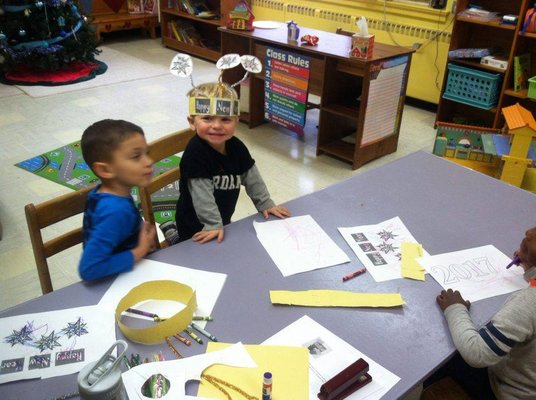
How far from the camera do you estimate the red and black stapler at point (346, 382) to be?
0.95m

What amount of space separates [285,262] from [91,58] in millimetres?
4741

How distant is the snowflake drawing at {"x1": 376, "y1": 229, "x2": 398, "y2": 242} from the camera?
1.48 meters

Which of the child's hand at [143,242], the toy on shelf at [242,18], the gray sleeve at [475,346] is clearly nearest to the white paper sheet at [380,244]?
the gray sleeve at [475,346]

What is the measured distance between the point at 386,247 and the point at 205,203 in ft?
1.90

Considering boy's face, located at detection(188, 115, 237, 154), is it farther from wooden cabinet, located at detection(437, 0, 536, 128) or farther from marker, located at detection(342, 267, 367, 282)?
wooden cabinet, located at detection(437, 0, 536, 128)

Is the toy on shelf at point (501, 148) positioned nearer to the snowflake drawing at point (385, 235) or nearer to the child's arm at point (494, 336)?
the snowflake drawing at point (385, 235)

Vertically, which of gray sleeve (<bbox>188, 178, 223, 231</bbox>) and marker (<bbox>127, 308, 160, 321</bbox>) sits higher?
Answer: gray sleeve (<bbox>188, 178, 223, 231</bbox>)

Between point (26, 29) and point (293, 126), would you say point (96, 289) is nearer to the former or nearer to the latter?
point (293, 126)

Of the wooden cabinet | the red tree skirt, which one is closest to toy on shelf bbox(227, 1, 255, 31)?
the wooden cabinet

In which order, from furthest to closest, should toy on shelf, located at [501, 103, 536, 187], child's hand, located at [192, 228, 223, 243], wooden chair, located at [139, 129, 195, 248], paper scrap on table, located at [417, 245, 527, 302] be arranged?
toy on shelf, located at [501, 103, 536, 187]
wooden chair, located at [139, 129, 195, 248]
child's hand, located at [192, 228, 223, 243]
paper scrap on table, located at [417, 245, 527, 302]

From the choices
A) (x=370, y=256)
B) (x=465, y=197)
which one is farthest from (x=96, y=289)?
(x=465, y=197)

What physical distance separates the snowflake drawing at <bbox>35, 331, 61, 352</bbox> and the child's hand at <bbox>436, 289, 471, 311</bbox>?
35.8 inches

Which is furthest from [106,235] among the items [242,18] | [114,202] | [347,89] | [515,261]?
[242,18]

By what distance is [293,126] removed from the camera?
148 inches
